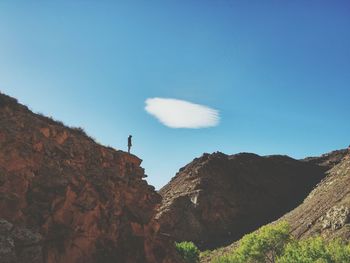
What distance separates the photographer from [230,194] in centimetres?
11275

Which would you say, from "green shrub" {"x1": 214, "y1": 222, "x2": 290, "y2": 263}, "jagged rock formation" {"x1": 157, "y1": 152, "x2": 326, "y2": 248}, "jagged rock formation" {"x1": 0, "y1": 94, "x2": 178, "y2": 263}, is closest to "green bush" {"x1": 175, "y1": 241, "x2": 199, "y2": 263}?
"green shrub" {"x1": 214, "y1": 222, "x2": 290, "y2": 263}

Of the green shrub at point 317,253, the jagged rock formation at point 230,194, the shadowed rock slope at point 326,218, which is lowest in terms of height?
the green shrub at point 317,253

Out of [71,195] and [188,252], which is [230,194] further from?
[71,195]

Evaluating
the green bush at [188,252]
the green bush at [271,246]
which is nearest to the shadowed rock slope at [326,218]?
the green bush at [271,246]

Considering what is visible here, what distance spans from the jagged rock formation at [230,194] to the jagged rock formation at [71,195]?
61757 millimetres

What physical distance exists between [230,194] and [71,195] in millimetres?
91819

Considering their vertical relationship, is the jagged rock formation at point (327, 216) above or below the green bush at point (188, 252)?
above

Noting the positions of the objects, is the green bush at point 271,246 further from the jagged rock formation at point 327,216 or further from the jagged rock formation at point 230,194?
the jagged rock formation at point 230,194

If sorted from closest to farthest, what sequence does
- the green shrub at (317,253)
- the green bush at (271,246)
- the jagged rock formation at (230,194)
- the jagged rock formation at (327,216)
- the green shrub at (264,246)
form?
the green shrub at (317,253) < the green bush at (271,246) < the green shrub at (264,246) < the jagged rock formation at (327,216) < the jagged rock formation at (230,194)

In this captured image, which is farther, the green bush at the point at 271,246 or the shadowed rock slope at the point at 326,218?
the shadowed rock slope at the point at 326,218

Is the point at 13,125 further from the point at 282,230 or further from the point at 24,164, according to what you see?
the point at 282,230

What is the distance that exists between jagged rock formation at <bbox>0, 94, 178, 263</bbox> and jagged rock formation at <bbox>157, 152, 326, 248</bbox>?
61.8 metres

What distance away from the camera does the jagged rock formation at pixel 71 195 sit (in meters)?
21.5

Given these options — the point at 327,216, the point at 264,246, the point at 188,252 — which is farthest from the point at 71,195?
the point at 327,216
